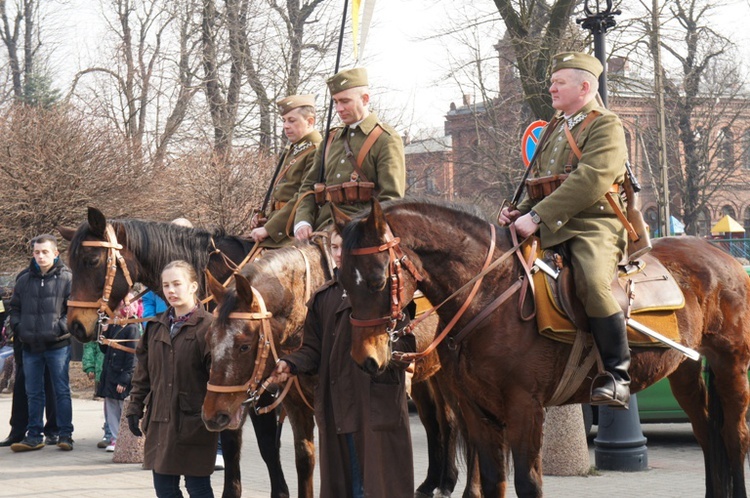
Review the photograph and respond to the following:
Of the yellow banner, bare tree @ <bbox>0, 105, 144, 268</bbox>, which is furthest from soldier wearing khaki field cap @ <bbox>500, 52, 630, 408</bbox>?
bare tree @ <bbox>0, 105, 144, 268</bbox>

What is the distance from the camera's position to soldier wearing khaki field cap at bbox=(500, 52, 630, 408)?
19.8ft

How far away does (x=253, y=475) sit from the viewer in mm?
10148

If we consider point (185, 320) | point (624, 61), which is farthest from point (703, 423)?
point (624, 61)

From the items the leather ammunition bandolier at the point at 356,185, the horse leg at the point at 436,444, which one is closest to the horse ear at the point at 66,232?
the leather ammunition bandolier at the point at 356,185

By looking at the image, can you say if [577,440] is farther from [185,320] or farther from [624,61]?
[624,61]

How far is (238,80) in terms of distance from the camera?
90.4 ft

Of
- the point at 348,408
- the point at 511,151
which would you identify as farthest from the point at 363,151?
the point at 511,151

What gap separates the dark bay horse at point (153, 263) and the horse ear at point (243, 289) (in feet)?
5.26

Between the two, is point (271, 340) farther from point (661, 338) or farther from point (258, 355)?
point (661, 338)

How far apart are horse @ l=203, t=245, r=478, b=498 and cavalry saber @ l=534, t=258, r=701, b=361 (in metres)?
1.11

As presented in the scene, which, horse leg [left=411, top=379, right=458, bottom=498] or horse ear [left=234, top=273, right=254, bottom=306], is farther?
horse leg [left=411, top=379, right=458, bottom=498]

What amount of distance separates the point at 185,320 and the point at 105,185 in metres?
14.9

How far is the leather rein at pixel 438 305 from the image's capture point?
529 cm

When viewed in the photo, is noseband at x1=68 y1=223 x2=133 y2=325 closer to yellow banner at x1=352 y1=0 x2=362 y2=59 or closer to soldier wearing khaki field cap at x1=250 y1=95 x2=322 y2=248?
soldier wearing khaki field cap at x1=250 y1=95 x2=322 y2=248
